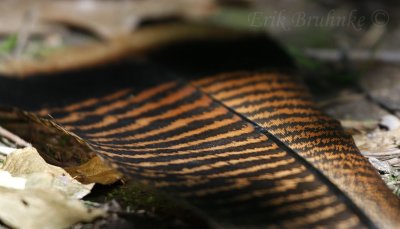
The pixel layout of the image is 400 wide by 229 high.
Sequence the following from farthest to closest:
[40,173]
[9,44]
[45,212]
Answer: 1. [9,44]
2. [40,173]
3. [45,212]

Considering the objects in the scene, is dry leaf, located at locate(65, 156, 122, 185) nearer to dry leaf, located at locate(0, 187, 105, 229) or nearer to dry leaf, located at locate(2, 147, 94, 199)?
dry leaf, located at locate(2, 147, 94, 199)

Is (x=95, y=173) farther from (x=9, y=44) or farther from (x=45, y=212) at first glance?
(x=9, y=44)

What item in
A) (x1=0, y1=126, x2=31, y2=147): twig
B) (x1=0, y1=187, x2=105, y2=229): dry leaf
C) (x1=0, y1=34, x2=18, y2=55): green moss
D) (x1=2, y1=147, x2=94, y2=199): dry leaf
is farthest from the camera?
(x1=0, y1=34, x2=18, y2=55): green moss

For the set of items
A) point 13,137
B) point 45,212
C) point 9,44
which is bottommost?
point 45,212

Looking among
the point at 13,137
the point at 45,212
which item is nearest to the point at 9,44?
the point at 13,137

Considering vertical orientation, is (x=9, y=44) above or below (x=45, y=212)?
above

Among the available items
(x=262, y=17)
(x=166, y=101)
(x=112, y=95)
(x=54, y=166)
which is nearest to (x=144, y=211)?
(x=54, y=166)

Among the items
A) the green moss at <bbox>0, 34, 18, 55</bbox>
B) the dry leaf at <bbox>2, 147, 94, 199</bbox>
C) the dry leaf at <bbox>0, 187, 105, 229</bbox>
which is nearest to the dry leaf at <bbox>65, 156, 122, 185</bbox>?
the dry leaf at <bbox>2, 147, 94, 199</bbox>

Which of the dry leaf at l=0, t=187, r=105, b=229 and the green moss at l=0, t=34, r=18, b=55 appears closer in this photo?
the dry leaf at l=0, t=187, r=105, b=229

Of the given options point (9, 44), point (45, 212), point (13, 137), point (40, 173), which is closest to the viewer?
point (45, 212)

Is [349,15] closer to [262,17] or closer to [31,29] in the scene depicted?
[262,17]

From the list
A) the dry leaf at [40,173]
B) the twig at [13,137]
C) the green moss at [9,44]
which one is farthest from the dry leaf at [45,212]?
the green moss at [9,44]

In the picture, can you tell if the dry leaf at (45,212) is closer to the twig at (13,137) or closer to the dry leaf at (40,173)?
the dry leaf at (40,173)
